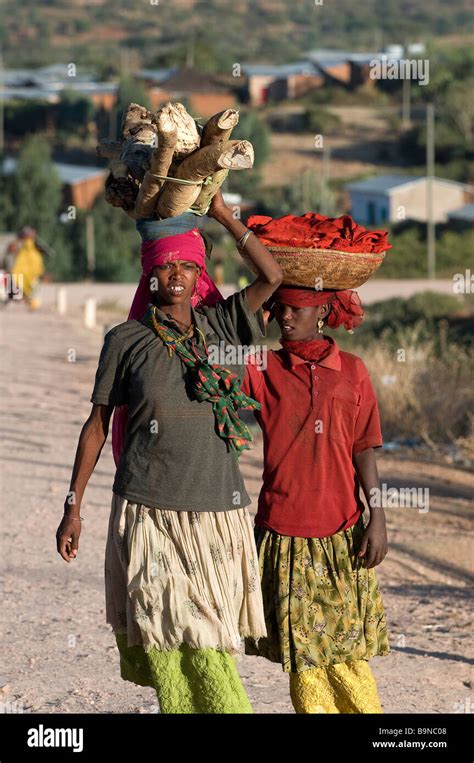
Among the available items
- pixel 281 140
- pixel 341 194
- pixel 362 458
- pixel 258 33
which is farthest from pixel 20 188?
pixel 258 33

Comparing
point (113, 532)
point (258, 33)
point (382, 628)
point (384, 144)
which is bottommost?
point (382, 628)

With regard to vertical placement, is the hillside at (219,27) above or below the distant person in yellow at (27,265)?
above

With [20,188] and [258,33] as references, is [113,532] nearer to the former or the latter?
[20,188]

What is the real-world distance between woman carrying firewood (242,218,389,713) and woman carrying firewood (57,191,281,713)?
18 cm

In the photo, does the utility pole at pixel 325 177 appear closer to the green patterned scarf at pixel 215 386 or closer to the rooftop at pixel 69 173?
the rooftop at pixel 69 173

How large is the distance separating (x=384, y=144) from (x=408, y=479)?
61.3 m

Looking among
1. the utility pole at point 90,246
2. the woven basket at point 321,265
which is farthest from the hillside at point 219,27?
the woven basket at point 321,265

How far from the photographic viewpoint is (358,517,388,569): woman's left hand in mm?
4039

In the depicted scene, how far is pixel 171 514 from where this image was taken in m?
3.75

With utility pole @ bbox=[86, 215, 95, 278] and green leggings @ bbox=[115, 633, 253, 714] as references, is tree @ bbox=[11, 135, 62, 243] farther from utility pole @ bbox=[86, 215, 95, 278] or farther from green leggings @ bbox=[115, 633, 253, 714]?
green leggings @ bbox=[115, 633, 253, 714]

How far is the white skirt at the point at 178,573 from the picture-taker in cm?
371

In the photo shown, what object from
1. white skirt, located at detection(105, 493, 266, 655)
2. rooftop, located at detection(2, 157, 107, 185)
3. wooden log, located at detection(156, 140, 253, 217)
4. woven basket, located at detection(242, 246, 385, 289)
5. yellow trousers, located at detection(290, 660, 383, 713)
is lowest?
yellow trousers, located at detection(290, 660, 383, 713)

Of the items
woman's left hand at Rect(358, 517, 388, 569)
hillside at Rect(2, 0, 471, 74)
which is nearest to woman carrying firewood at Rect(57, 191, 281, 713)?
woman's left hand at Rect(358, 517, 388, 569)

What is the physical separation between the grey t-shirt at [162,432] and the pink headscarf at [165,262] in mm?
101
